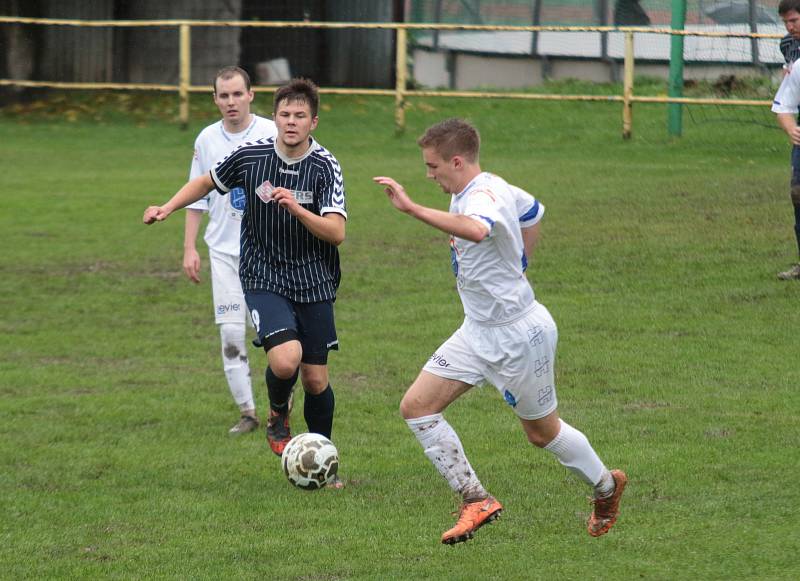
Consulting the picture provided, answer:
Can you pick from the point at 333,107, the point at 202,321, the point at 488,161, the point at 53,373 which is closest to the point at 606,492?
the point at 53,373

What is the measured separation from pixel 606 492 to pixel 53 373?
5.45m

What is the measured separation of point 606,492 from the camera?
19.7ft

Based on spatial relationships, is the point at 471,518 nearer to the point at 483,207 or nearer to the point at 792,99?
the point at 483,207

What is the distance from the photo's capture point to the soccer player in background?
6.89 m

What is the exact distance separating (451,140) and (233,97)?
2.73 metres

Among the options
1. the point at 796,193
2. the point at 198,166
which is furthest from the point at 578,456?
the point at 796,193

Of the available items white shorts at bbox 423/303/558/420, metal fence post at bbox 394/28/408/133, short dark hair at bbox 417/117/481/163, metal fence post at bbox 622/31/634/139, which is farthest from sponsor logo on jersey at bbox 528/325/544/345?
metal fence post at bbox 394/28/408/133

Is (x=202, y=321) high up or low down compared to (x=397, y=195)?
down

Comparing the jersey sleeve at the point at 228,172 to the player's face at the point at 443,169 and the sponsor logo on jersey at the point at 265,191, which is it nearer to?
the sponsor logo on jersey at the point at 265,191

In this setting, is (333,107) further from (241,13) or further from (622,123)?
(622,123)

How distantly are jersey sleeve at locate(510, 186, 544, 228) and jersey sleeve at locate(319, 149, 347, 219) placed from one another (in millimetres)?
1229

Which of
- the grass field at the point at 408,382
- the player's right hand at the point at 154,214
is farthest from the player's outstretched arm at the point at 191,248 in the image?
the player's right hand at the point at 154,214

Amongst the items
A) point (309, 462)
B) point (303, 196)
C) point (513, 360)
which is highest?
point (303, 196)

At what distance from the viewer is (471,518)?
5.74 meters
